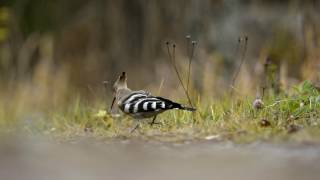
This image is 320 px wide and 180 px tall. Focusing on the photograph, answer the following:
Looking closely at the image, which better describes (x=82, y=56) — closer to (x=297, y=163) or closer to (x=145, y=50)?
(x=145, y=50)

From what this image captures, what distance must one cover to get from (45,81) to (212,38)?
9.38 ft

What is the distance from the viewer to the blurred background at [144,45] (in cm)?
1170

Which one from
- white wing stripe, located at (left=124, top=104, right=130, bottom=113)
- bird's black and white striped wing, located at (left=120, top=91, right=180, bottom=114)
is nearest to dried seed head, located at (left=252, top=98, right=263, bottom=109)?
bird's black and white striped wing, located at (left=120, top=91, right=180, bottom=114)

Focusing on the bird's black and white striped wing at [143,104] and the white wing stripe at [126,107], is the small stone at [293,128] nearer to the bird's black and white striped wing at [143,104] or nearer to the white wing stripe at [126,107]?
the bird's black and white striped wing at [143,104]

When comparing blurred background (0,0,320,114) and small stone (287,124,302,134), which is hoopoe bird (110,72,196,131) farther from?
blurred background (0,0,320,114)

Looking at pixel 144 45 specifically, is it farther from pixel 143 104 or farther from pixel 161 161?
pixel 161 161

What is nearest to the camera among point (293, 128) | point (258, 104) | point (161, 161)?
point (161, 161)

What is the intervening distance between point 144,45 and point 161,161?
10121mm

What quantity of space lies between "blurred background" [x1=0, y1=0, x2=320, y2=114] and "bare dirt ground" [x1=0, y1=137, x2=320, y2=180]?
118 inches

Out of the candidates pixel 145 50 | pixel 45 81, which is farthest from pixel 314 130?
pixel 145 50

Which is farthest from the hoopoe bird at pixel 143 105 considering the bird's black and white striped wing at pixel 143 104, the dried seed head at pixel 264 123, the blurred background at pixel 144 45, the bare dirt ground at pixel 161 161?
the blurred background at pixel 144 45

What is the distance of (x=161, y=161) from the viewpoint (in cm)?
626

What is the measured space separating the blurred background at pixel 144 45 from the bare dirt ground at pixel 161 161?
2995 mm

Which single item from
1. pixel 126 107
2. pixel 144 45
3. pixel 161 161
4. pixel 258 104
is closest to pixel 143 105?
pixel 126 107
